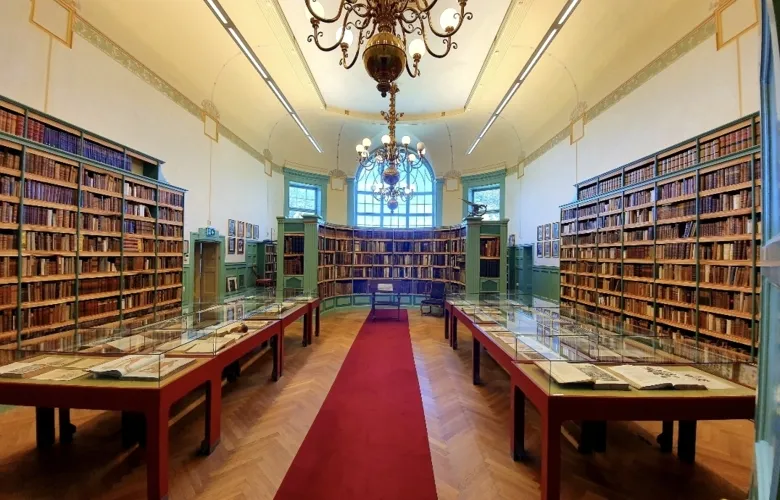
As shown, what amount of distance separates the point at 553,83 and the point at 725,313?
5.32 meters

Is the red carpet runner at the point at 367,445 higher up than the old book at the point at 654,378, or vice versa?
the old book at the point at 654,378

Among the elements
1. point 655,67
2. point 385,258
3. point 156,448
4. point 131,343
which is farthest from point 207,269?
point 655,67

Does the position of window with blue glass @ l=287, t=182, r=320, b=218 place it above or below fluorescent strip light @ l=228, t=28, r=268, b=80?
below

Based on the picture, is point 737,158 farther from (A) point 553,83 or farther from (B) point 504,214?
(B) point 504,214

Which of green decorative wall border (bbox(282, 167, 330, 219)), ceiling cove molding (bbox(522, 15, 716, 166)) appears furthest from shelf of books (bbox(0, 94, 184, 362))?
ceiling cove molding (bbox(522, 15, 716, 166))

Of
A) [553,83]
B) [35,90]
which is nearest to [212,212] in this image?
[35,90]

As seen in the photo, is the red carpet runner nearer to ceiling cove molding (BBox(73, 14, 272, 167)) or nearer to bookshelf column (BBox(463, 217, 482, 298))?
bookshelf column (BBox(463, 217, 482, 298))

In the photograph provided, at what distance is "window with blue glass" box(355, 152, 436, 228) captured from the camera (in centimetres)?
1171

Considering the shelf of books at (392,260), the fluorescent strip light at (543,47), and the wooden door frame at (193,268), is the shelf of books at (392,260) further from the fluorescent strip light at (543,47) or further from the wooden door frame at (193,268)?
the fluorescent strip light at (543,47)

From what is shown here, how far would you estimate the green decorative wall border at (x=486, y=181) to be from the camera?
10508 millimetres

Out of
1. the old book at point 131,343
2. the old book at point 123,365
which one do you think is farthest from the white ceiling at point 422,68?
the old book at point 123,365

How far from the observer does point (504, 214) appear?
10.5 m

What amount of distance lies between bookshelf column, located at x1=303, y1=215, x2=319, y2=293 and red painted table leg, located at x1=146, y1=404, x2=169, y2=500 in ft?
19.5

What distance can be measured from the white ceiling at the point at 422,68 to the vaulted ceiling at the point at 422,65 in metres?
0.03
